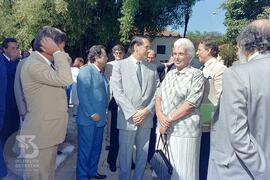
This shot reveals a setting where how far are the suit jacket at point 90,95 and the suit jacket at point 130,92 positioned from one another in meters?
0.29

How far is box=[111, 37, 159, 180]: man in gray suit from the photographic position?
4.47 metres

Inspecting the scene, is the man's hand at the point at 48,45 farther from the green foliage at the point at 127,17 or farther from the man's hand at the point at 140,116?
the green foliage at the point at 127,17

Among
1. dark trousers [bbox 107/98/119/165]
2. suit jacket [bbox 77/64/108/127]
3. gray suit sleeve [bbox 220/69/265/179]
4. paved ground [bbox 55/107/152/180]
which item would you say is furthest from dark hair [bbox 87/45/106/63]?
gray suit sleeve [bbox 220/69/265/179]

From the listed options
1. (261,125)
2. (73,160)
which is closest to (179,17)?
(73,160)

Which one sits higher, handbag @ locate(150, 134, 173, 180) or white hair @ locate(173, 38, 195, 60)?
white hair @ locate(173, 38, 195, 60)

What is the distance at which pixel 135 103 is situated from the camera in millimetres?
4496

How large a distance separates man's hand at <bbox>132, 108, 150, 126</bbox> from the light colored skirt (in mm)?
681

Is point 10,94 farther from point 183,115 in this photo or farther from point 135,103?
point 183,115

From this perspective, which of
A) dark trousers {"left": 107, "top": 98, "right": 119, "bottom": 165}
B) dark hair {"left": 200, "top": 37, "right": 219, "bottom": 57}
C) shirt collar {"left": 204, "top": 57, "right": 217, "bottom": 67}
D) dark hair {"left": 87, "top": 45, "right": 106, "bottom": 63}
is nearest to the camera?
shirt collar {"left": 204, "top": 57, "right": 217, "bottom": 67}

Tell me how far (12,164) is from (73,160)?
1077 millimetres

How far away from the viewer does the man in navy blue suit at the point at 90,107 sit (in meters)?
4.75

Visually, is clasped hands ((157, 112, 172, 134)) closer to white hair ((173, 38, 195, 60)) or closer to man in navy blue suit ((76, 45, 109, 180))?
white hair ((173, 38, 195, 60))

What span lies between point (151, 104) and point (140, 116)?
23 centimetres

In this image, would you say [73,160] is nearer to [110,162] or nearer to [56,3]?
[110,162]
